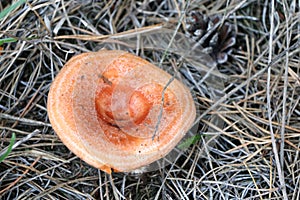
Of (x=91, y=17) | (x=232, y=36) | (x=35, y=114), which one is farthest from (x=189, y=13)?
(x=35, y=114)

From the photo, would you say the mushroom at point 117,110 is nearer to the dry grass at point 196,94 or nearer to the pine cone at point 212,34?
the dry grass at point 196,94

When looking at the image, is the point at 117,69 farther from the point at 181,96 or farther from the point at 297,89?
the point at 297,89

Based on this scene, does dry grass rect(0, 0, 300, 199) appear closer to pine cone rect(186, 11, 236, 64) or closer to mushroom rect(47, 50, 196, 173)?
pine cone rect(186, 11, 236, 64)

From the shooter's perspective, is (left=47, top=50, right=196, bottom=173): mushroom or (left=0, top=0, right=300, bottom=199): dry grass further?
(left=0, top=0, right=300, bottom=199): dry grass

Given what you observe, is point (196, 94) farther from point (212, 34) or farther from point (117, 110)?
point (117, 110)

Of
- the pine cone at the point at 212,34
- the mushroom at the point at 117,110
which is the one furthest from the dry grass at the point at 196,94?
the mushroom at the point at 117,110

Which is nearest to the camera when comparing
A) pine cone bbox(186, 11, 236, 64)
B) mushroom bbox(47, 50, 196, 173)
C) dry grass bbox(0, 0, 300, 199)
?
mushroom bbox(47, 50, 196, 173)

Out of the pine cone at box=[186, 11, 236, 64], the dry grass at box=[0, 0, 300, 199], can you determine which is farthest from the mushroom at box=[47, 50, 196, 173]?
the pine cone at box=[186, 11, 236, 64]
